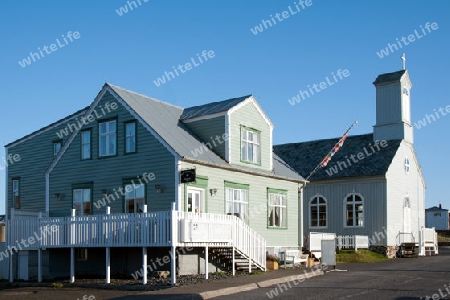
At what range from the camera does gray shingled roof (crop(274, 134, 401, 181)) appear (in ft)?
121

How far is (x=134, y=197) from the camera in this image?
23.9m

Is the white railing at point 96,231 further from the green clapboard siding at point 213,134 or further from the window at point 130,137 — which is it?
the green clapboard siding at point 213,134

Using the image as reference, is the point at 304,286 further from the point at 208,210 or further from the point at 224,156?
the point at 224,156

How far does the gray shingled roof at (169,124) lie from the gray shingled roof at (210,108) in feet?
0.62

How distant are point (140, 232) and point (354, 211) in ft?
65.4

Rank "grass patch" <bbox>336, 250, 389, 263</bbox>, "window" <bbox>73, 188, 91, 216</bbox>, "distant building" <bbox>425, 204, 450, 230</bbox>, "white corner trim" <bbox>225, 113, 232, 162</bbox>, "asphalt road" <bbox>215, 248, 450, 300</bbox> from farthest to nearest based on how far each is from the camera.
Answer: "distant building" <bbox>425, 204, 450, 230</bbox>
"grass patch" <bbox>336, 250, 389, 263</bbox>
"white corner trim" <bbox>225, 113, 232, 162</bbox>
"window" <bbox>73, 188, 91, 216</bbox>
"asphalt road" <bbox>215, 248, 450, 300</bbox>

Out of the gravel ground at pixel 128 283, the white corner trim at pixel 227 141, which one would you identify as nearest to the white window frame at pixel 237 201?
the white corner trim at pixel 227 141

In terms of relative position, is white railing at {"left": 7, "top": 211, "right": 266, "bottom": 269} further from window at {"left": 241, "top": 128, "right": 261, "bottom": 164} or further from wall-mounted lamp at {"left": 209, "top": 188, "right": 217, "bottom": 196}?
window at {"left": 241, "top": 128, "right": 261, "bottom": 164}

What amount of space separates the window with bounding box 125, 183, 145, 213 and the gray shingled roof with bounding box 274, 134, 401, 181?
1696 cm

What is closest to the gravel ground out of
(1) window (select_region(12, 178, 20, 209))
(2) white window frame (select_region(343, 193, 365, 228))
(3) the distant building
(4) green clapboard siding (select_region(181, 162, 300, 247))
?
(4) green clapboard siding (select_region(181, 162, 300, 247))

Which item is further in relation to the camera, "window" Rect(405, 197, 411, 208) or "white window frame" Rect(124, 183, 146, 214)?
"window" Rect(405, 197, 411, 208)

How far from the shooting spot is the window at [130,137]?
79.3 ft

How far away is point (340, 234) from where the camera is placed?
37094 millimetres

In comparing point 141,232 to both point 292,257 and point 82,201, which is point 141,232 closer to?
point 82,201
